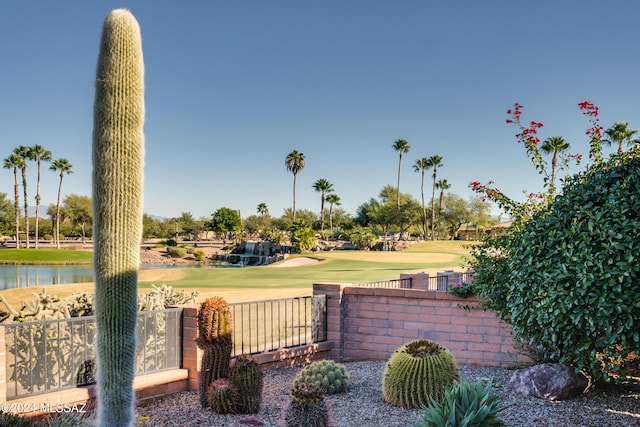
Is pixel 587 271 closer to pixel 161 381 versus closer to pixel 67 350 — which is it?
pixel 161 381

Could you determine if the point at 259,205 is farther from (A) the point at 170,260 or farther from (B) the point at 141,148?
(B) the point at 141,148

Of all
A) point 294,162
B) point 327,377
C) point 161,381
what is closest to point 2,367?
point 161,381

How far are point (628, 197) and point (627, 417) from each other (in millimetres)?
2482

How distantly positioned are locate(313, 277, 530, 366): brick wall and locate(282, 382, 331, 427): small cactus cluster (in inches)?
165

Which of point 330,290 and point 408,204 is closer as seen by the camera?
point 330,290

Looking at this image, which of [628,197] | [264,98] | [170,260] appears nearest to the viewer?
[628,197]

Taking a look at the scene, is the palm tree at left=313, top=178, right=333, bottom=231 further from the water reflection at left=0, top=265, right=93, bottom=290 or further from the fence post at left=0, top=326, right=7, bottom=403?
the fence post at left=0, top=326, right=7, bottom=403

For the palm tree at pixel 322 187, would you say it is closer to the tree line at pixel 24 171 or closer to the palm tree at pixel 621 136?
the tree line at pixel 24 171

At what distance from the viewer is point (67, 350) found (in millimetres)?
6855

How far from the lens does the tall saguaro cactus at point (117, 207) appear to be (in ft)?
12.6

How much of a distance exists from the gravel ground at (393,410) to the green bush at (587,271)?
0.52 m

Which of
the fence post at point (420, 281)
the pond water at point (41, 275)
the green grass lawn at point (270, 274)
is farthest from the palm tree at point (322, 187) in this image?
the fence post at point (420, 281)

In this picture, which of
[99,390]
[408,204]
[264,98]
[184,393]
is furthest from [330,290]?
[408,204]

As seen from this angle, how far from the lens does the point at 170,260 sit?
2426 inches
